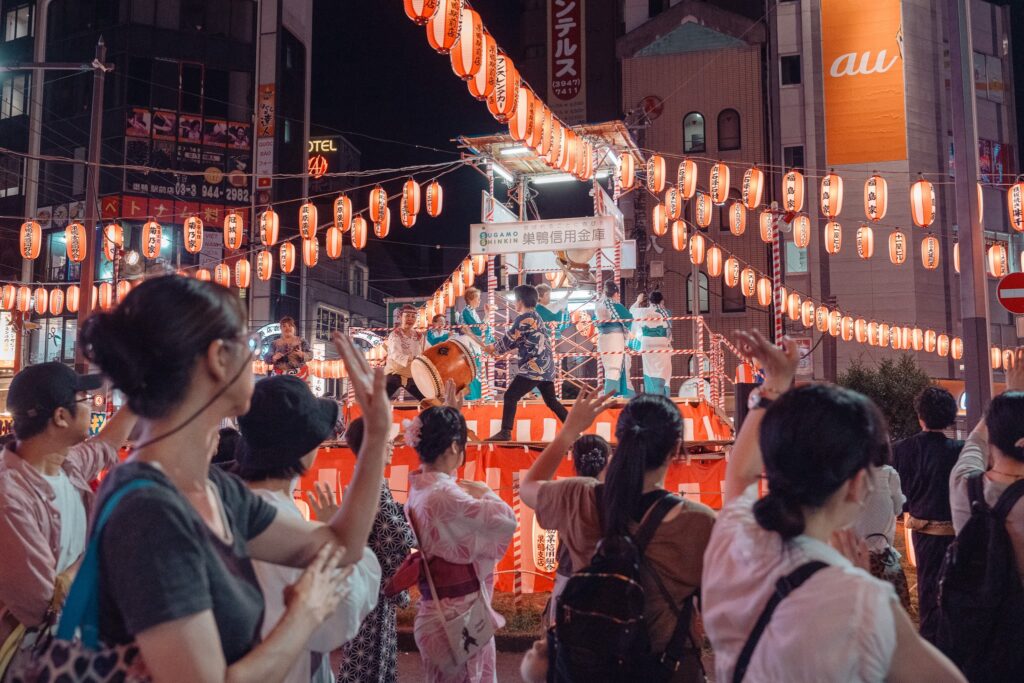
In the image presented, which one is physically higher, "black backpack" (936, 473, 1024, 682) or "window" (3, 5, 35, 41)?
"window" (3, 5, 35, 41)

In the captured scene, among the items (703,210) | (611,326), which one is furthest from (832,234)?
(611,326)

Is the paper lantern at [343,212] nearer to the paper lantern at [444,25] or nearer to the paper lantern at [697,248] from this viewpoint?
the paper lantern at [697,248]

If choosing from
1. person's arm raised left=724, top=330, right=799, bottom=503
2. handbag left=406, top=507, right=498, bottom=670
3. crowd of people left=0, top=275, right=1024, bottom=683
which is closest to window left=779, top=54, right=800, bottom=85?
crowd of people left=0, top=275, right=1024, bottom=683

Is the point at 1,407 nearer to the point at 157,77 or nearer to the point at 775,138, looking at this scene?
the point at 157,77

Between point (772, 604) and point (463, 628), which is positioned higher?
point (772, 604)

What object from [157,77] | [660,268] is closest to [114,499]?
[660,268]

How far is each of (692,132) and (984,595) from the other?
28.9 m

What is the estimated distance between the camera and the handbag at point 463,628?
418 centimetres

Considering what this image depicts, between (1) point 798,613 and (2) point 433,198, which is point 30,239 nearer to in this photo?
(2) point 433,198

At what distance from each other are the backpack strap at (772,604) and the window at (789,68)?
3023cm

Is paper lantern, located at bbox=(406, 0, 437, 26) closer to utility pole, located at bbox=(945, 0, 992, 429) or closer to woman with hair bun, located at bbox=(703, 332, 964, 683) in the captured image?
utility pole, located at bbox=(945, 0, 992, 429)

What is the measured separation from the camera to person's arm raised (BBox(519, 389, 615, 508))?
128 inches

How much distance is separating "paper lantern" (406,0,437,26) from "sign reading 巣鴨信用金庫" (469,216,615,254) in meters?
4.20

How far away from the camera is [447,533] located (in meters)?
4.16
